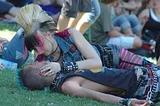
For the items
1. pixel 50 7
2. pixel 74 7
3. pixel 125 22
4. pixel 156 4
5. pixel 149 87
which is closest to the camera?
pixel 149 87

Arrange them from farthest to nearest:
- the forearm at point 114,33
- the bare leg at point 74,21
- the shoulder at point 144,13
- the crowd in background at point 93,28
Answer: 1. the shoulder at point 144,13
2. the forearm at point 114,33
3. the bare leg at point 74,21
4. the crowd in background at point 93,28

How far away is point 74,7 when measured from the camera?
848cm

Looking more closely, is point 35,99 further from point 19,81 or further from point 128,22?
point 128,22

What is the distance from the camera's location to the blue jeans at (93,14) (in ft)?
27.9

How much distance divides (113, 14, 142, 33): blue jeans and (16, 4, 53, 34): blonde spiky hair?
5.20 metres

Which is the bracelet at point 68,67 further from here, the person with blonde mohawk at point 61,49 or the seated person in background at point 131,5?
the seated person in background at point 131,5

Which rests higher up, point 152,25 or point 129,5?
point 129,5

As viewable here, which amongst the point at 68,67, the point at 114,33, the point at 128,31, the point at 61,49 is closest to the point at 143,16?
the point at 128,31

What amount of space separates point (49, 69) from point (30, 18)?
0.50 metres

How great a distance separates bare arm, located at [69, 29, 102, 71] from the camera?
482 centimetres

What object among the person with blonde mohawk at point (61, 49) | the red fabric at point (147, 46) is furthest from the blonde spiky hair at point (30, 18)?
the red fabric at point (147, 46)

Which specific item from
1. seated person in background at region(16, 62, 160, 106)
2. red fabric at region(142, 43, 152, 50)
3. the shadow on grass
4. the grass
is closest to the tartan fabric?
seated person in background at region(16, 62, 160, 106)

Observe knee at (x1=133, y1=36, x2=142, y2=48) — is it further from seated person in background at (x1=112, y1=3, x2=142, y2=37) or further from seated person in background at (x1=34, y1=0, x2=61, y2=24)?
seated person in background at (x1=34, y1=0, x2=61, y2=24)

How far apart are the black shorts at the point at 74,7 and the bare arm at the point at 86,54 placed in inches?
138
